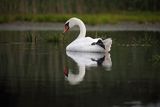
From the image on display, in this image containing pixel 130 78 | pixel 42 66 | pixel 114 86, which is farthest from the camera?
pixel 42 66

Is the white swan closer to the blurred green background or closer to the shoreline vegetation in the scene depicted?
the shoreline vegetation

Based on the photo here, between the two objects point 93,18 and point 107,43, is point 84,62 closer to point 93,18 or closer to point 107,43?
point 107,43

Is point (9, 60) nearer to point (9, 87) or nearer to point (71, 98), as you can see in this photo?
point (9, 87)

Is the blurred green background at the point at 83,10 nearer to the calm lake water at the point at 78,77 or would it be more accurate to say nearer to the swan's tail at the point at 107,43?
the calm lake water at the point at 78,77

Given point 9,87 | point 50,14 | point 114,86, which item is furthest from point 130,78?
point 50,14

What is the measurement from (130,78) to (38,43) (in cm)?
1091

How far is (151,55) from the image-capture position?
2059cm

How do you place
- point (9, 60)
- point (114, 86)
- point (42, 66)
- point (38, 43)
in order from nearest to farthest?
1. point (114, 86)
2. point (42, 66)
3. point (9, 60)
4. point (38, 43)

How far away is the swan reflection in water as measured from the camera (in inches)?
611

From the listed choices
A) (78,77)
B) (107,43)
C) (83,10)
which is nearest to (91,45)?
(107,43)

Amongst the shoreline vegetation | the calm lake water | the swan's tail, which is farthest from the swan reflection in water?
the shoreline vegetation

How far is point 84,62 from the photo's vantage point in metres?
18.6

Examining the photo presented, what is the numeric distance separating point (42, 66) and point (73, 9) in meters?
29.2

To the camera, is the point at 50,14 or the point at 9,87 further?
the point at 50,14
